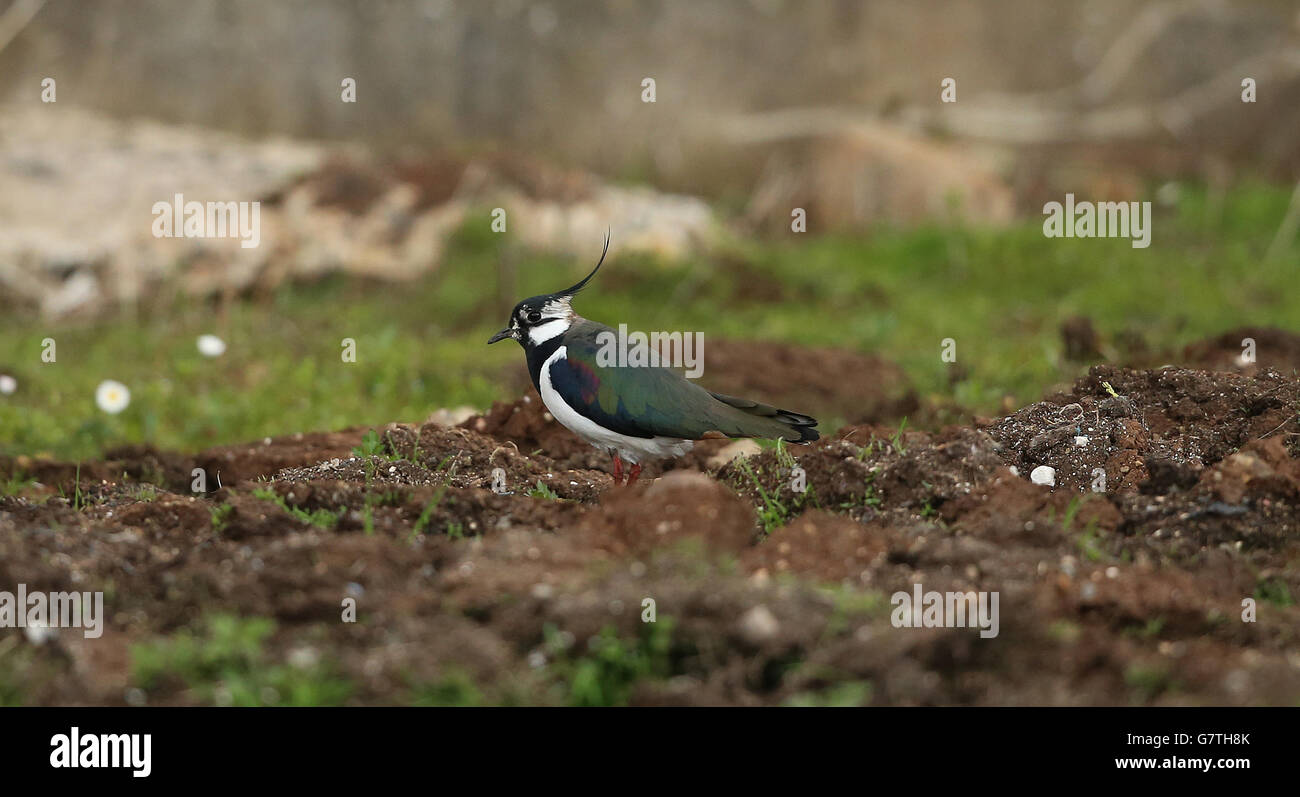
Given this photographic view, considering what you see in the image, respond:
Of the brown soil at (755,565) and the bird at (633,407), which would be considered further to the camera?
the bird at (633,407)

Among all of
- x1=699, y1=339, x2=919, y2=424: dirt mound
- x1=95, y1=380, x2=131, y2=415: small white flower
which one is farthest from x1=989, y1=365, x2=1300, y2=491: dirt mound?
x1=95, y1=380, x2=131, y2=415: small white flower

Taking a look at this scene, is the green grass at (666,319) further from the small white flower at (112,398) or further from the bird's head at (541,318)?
the bird's head at (541,318)

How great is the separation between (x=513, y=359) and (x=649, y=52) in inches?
168

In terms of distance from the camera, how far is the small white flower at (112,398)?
6.45 m

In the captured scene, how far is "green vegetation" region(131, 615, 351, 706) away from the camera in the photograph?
9.43ft

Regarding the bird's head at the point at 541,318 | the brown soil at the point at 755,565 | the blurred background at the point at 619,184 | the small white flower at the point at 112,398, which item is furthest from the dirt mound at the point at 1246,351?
the small white flower at the point at 112,398

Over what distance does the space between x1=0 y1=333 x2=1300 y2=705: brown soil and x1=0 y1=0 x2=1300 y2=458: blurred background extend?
225 cm

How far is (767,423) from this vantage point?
181 inches

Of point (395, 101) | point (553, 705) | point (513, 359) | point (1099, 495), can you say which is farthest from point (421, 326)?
point (553, 705)

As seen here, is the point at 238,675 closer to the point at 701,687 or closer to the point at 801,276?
the point at 701,687

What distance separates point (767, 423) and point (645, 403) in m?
0.42

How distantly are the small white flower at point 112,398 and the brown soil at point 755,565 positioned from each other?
5.80 ft

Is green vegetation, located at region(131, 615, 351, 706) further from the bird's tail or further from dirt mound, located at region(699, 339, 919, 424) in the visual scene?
dirt mound, located at region(699, 339, 919, 424)

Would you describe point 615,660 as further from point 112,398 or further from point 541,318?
point 112,398
